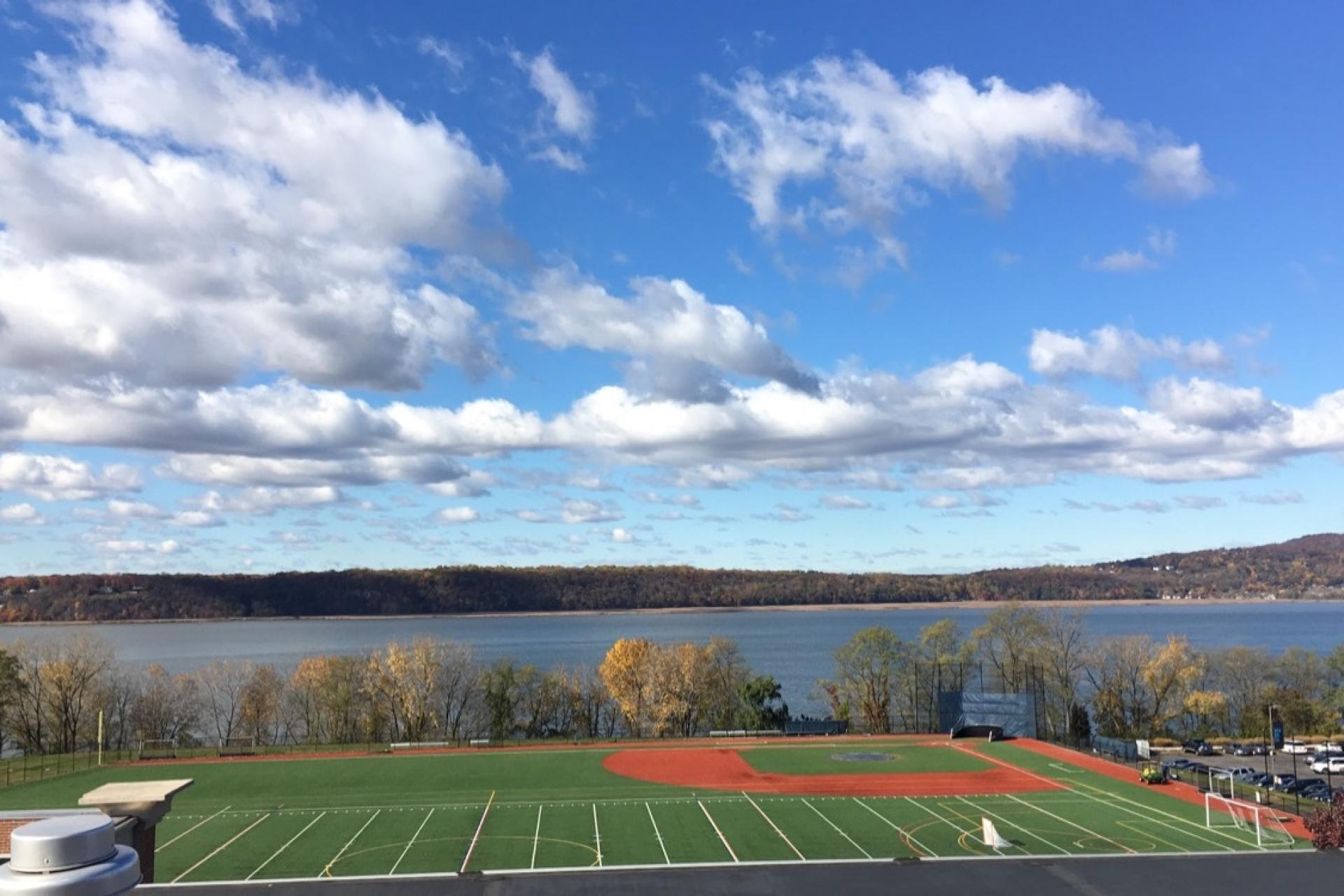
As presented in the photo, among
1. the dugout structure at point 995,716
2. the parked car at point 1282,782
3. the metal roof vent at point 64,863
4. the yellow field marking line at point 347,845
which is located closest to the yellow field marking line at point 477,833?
the yellow field marking line at point 347,845

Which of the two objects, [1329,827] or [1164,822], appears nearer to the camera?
[1329,827]

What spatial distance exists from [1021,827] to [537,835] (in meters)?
18.8

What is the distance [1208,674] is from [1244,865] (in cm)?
8385

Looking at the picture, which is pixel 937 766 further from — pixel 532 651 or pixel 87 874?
pixel 532 651

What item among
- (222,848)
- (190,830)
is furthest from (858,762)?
(190,830)

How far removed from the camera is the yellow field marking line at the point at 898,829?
34.6m

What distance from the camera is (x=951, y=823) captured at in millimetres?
39344

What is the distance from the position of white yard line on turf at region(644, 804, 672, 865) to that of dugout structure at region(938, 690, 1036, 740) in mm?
30583

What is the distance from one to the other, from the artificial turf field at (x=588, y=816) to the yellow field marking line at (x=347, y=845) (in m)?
0.13

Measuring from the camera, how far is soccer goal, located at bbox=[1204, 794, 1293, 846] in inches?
1362

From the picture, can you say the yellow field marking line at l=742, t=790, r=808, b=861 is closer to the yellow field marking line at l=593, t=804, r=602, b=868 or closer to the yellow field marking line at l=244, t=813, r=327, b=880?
the yellow field marking line at l=593, t=804, r=602, b=868

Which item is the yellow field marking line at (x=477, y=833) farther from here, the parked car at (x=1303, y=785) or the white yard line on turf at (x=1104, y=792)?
the parked car at (x=1303, y=785)

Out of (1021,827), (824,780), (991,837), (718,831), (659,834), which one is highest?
(991,837)

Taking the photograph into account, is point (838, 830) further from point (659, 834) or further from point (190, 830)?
point (190, 830)
